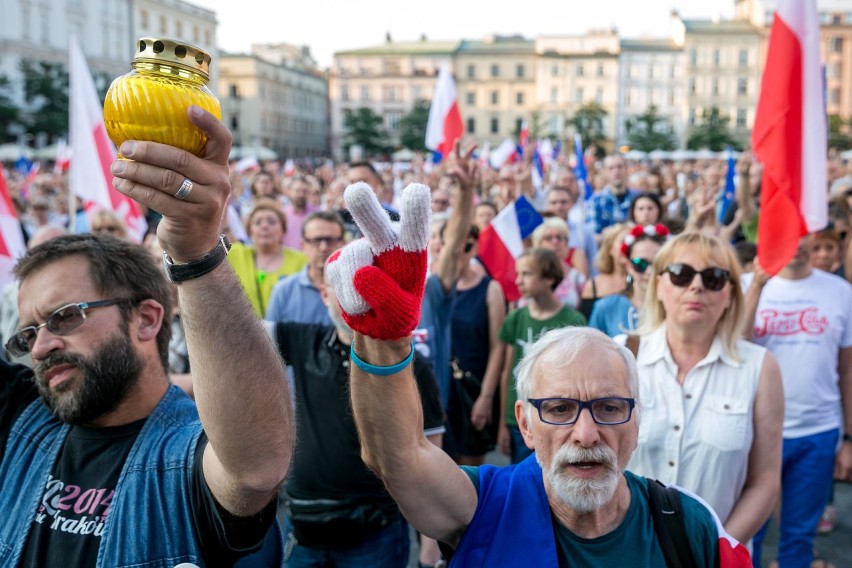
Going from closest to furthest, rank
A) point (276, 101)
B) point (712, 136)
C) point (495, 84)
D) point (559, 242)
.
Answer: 1. point (559, 242)
2. point (712, 136)
3. point (276, 101)
4. point (495, 84)

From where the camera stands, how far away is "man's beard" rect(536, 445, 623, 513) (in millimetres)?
1925

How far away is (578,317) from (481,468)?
2441 millimetres

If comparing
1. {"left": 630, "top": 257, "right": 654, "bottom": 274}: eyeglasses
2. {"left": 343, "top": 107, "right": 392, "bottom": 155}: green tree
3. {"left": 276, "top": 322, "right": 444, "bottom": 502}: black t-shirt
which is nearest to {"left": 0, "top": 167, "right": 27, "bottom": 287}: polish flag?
{"left": 276, "top": 322, "right": 444, "bottom": 502}: black t-shirt

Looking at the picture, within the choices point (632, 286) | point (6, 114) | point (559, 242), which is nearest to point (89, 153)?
point (559, 242)

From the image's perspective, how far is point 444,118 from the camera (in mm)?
9555

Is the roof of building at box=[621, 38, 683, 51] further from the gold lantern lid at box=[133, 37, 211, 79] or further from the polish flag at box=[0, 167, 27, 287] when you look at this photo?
the gold lantern lid at box=[133, 37, 211, 79]

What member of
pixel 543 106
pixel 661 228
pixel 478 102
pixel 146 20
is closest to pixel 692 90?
pixel 543 106

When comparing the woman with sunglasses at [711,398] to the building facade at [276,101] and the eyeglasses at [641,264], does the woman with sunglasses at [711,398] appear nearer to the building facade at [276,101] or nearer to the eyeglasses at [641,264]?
the eyeglasses at [641,264]

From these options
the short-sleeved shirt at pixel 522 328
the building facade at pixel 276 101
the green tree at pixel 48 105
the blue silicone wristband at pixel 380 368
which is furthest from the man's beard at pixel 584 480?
the building facade at pixel 276 101

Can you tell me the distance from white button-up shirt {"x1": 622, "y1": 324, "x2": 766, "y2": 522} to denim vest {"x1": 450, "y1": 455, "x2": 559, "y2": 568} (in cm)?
86

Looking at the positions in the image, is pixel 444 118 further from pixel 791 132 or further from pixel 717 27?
pixel 717 27

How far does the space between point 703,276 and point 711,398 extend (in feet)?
1.55

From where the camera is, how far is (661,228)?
454 cm

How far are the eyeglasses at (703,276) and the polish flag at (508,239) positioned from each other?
299 centimetres
